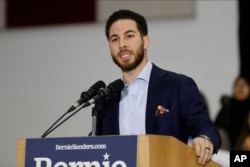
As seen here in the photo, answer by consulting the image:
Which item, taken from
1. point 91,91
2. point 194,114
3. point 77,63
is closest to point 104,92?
point 91,91

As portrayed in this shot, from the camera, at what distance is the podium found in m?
2.29

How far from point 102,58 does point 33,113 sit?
3.31ft

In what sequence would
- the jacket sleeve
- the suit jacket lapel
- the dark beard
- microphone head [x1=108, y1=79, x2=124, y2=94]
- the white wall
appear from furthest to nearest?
the white wall, the dark beard, the suit jacket lapel, microphone head [x1=108, y1=79, x2=124, y2=94], the jacket sleeve

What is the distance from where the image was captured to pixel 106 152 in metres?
2.34

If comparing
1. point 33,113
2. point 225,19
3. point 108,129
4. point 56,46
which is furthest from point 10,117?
point 108,129

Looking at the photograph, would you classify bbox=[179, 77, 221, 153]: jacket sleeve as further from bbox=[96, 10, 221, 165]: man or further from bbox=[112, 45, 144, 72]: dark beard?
bbox=[112, 45, 144, 72]: dark beard

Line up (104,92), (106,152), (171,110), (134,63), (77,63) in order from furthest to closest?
(77,63) < (134,63) < (171,110) < (104,92) < (106,152)

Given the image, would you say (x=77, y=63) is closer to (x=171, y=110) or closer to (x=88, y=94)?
(x=171, y=110)

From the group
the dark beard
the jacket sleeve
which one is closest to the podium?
the jacket sleeve

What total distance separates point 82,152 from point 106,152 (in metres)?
0.10

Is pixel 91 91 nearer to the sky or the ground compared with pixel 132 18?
nearer to the ground

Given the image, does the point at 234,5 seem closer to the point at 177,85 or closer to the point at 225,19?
the point at 225,19

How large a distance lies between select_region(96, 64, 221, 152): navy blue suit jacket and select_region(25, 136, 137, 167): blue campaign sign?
490 mm

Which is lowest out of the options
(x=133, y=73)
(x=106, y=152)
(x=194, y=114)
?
(x=106, y=152)
